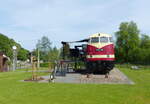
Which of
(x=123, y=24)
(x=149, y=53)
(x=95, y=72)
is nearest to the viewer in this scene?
(x=95, y=72)

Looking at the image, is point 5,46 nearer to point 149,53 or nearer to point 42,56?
point 42,56

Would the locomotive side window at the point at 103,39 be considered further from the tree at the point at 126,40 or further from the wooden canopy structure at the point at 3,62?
the tree at the point at 126,40

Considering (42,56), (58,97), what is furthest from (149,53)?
(58,97)

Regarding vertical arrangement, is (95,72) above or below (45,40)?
below

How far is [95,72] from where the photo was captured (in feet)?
61.4

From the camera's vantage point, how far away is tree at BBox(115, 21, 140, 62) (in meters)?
62.7

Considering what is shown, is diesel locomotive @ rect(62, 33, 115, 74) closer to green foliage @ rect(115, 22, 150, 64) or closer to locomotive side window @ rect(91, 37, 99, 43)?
locomotive side window @ rect(91, 37, 99, 43)

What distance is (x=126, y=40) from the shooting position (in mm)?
64125

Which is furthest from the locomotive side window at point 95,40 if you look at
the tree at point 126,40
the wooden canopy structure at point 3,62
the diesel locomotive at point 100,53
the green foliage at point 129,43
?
the tree at point 126,40

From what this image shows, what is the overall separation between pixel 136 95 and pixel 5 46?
6505cm

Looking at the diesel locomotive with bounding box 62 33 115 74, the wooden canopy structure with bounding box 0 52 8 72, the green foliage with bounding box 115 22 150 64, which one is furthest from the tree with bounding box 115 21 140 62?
the diesel locomotive with bounding box 62 33 115 74

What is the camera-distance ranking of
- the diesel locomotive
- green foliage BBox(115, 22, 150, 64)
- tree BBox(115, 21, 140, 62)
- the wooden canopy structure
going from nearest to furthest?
the diesel locomotive → the wooden canopy structure → green foliage BBox(115, 22, 150, 64) → tree BBox(115, 21, 140, 62)

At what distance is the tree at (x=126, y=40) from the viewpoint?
206ft

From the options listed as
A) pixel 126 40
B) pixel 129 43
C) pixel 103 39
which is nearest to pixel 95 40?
pixel 103 39
